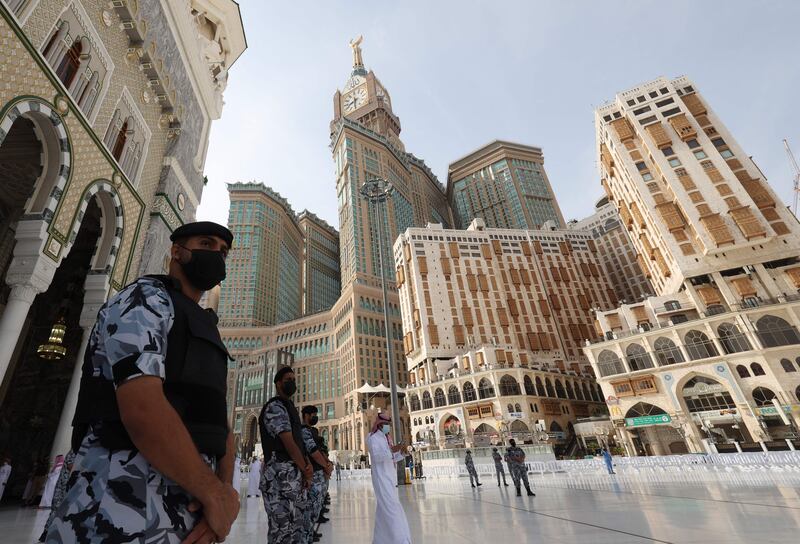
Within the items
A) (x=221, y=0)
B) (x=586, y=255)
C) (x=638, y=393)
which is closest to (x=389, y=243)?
(x=586, y=255)

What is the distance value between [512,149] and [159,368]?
374 ft

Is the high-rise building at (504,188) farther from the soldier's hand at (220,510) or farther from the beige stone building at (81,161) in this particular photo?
the soldier's hand at (220,510)

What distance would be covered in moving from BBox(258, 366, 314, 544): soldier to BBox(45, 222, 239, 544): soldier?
229cm

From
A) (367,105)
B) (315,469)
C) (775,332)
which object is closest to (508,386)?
(775,332)

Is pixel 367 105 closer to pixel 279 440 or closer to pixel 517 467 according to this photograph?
pixel 517 467

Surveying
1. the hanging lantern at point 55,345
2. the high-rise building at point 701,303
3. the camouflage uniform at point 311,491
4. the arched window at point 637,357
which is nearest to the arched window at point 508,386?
the high-rise building at point 701,303

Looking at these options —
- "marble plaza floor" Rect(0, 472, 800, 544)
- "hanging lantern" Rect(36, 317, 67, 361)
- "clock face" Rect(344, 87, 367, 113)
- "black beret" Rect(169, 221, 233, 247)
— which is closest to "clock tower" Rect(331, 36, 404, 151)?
"clock face" Rect(344, 87, 367, 113)

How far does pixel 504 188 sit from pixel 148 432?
104922 millimetres

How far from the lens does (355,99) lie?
119 meters

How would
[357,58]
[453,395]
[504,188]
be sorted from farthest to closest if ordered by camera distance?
[357,58], [504,188], [453,395]

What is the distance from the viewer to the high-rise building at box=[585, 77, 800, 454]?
29.6 meters

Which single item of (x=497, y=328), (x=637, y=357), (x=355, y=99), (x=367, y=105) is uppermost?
(x=355, y=99)

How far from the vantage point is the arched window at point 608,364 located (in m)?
36.0

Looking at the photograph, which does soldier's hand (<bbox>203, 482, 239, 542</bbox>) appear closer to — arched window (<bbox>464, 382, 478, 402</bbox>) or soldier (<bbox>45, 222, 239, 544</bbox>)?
soldier (<bbox>45, 222, 239, 544</bbox>)
